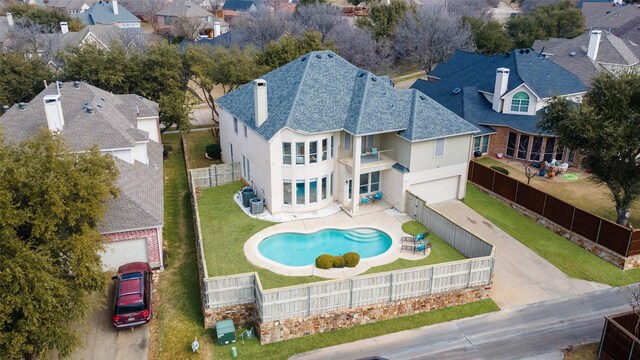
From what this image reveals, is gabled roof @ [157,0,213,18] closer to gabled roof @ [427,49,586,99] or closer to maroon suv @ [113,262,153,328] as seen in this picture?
gabled roof @ [427,49,586,99]

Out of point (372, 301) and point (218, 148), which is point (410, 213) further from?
point (218, 148)

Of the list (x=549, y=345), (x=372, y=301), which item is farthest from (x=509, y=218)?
(x=372, y=301)

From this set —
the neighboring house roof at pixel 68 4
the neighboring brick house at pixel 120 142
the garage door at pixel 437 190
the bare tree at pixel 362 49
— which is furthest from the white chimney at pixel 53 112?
the neighboring house roof at pixel 68 4

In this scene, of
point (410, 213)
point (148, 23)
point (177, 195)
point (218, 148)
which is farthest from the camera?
point (148, 23)

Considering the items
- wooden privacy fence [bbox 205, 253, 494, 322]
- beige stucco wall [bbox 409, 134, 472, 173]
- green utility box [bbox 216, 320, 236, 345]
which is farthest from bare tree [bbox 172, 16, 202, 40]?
green utility box [bbox 216, 320, 236, 345]

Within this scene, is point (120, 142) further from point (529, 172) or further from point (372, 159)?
point (529, 172)

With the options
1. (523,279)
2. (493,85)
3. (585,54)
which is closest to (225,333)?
(523,279)
